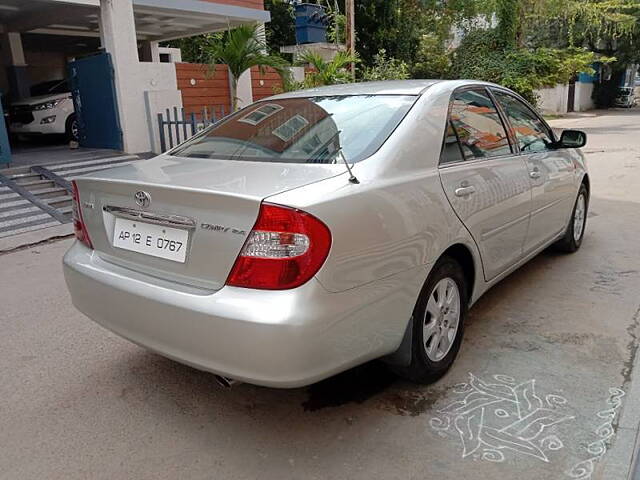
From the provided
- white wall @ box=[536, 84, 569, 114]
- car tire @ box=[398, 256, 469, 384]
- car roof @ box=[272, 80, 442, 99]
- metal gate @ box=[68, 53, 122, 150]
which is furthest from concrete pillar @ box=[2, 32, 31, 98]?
white wall @ box=[536, 84, 569, 114]

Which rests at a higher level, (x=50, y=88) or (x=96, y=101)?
(x=50, y=88)

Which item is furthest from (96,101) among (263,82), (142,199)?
(142,199)

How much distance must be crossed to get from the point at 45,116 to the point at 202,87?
322cm

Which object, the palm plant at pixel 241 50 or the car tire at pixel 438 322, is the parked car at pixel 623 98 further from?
the car tire at pixel 438 322

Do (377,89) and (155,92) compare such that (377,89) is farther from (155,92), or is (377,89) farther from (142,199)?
(155,92)

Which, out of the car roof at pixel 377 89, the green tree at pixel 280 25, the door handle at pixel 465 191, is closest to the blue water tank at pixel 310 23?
the green tree at pixel 280 25

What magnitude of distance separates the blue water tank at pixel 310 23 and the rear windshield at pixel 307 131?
13.7 m

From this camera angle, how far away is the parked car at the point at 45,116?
11312 mm

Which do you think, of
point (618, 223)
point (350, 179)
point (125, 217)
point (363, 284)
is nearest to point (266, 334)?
Answer: point (363, 284)

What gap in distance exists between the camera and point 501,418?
264cm

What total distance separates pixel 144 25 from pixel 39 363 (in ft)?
35.8

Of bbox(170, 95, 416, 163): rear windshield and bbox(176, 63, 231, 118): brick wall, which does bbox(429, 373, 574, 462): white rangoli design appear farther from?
bbox(176, 63, 231, 118): brick wall

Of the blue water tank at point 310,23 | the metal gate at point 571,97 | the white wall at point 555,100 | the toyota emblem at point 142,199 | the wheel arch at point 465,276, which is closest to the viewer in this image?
the toyota emblem at point 142,199

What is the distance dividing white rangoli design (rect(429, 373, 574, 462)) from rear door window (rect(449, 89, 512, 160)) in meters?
1.30
